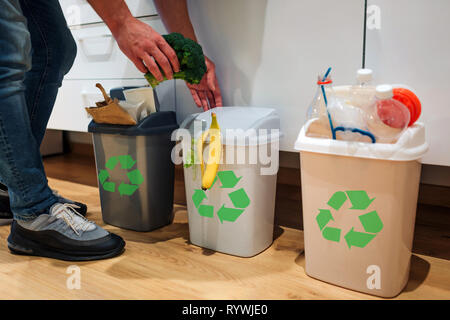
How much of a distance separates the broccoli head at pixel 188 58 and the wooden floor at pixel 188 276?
0.44 m

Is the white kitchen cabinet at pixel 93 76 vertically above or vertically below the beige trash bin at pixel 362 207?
above

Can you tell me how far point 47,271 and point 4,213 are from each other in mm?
430

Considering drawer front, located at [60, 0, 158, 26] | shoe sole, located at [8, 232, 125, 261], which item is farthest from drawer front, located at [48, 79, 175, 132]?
shoe sole, located at [8, 232, 125, 261]

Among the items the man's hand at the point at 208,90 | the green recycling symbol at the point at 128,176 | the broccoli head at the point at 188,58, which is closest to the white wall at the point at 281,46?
the man's hand at the point at 208,90

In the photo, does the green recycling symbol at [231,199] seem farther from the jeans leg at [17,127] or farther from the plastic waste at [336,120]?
the jeans leg at [17,127]

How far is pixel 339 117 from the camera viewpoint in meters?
0.76

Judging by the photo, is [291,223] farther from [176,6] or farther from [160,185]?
[176,6]

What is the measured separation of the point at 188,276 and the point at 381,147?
486 mm

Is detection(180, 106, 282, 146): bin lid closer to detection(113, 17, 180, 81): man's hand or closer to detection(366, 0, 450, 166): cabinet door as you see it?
detection(113, 17, 180, 81): man's hand

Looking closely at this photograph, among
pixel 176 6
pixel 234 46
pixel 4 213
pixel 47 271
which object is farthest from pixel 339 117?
pixel 4 213

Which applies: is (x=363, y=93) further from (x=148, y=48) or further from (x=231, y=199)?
(x=148, y=48)

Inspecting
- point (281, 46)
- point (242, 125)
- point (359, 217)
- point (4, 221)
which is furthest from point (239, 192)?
point (4, 221)

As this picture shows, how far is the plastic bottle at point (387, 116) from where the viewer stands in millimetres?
699

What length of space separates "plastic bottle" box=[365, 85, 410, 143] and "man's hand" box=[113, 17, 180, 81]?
0.49 m
